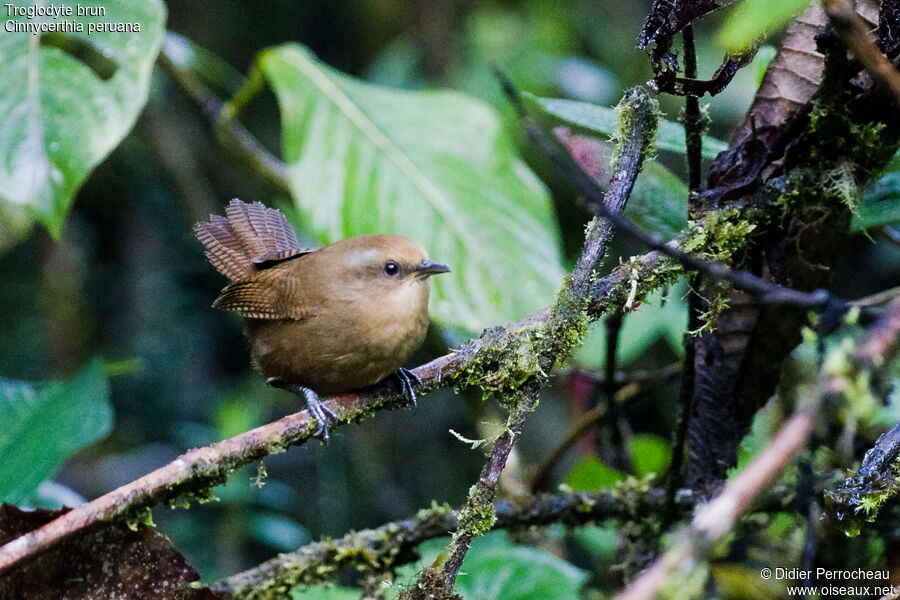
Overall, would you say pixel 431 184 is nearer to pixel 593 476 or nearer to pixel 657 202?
pixel 657 202

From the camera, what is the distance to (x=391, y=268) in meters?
2.63

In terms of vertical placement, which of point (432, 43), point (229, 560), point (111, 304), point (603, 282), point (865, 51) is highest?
point (432, 43)

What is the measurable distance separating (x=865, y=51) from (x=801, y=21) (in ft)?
2.75

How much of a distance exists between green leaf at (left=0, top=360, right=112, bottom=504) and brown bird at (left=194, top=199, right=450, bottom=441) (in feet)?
1.68

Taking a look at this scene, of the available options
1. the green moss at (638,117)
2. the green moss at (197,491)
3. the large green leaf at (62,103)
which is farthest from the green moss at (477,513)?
the large green leaf at (62,103)

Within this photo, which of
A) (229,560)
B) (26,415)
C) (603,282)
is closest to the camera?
(603,282)

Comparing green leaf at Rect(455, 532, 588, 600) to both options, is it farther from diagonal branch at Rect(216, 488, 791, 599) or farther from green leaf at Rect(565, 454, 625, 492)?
green leaf at Rect(565, 454, 625, 492)

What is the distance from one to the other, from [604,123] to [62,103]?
1654 mm

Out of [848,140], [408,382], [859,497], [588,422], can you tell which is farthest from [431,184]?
[859,497]

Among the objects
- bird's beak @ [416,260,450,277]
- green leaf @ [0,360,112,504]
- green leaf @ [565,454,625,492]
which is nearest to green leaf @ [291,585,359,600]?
green leaf @ [0,360,112,504]

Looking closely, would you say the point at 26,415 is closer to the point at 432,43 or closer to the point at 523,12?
the point at 432,43

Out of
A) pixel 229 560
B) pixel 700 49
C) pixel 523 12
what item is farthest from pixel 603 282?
pixel 523 12

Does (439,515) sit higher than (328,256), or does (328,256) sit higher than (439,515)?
(328,256)

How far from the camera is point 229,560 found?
412 cm
